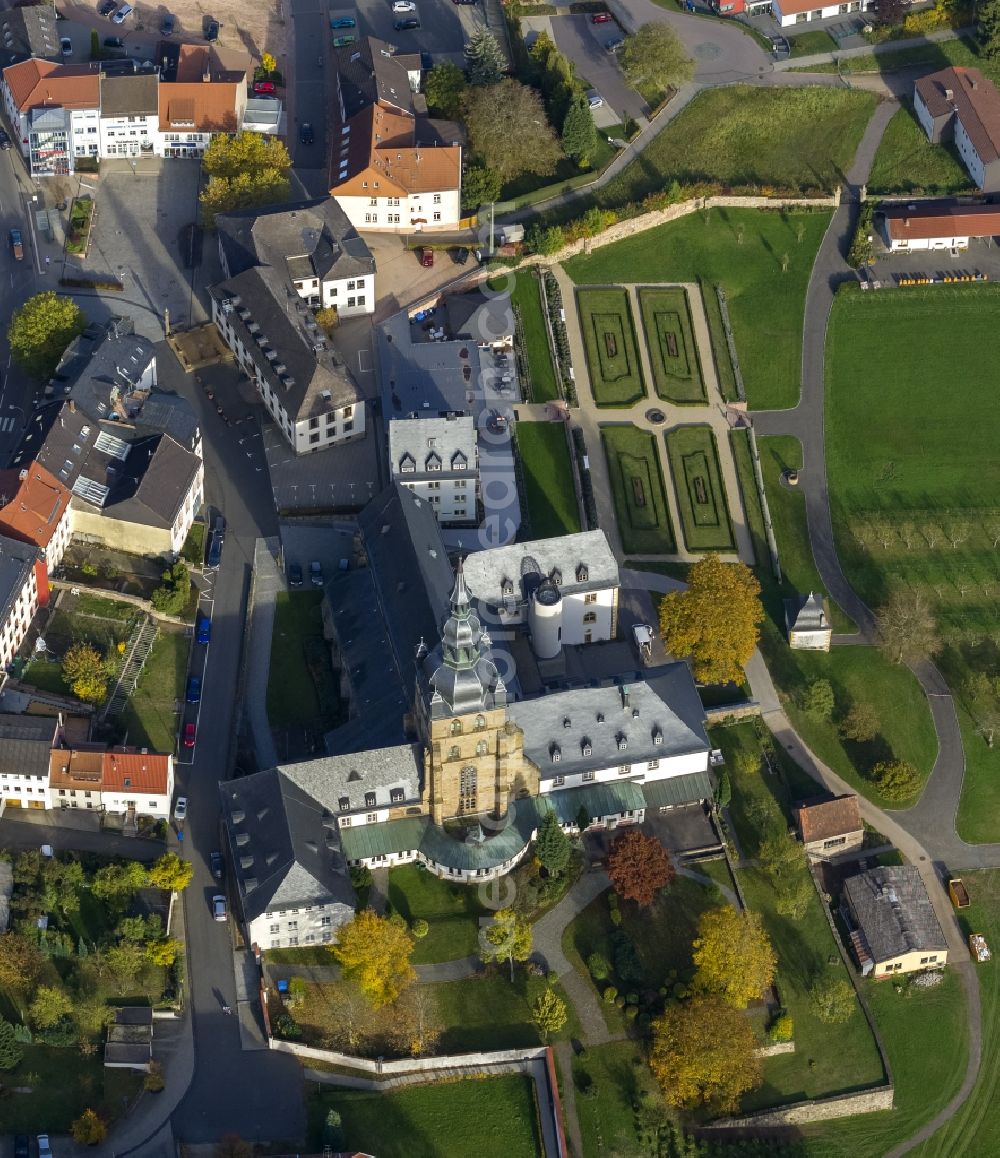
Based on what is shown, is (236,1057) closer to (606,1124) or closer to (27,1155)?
(27,1155)

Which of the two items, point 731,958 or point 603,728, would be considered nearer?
point 731,958

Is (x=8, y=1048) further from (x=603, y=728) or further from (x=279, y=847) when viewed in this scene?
(x=603, y=728)

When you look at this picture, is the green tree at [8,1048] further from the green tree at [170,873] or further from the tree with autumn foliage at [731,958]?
Answer: the tree with autumn foliage at [731,958]

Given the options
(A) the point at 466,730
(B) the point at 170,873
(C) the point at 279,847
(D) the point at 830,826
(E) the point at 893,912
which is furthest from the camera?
(D) the point at 830,826

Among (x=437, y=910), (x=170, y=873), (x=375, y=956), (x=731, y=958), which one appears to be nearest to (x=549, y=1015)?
(x=437, y=910)

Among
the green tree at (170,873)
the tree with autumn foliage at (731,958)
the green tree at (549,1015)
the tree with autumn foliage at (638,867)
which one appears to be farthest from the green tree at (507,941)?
the green tree at (170,873)

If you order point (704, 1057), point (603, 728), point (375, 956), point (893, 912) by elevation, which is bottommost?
point (893, 912)

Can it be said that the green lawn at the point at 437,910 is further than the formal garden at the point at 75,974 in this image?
Yes
